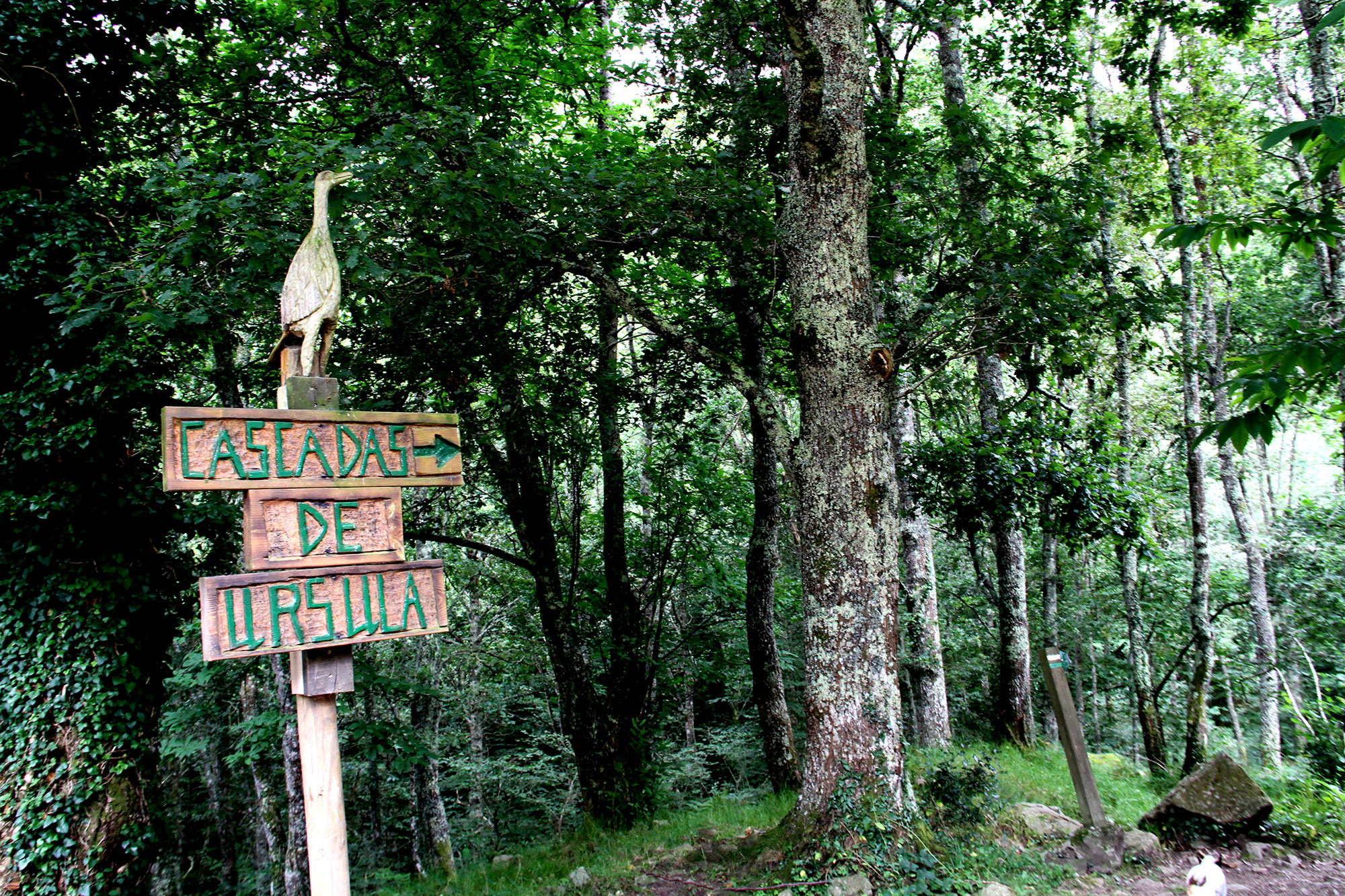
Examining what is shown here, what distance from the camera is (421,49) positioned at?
7.00 meters

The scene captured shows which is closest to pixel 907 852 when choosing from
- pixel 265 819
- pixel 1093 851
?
pixel 1093 851

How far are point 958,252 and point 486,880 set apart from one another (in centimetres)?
729

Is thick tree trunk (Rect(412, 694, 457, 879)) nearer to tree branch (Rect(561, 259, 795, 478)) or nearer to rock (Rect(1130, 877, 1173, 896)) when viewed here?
tree branch (Rect(561, 259, 795, 478))

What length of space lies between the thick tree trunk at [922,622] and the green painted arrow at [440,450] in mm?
6190

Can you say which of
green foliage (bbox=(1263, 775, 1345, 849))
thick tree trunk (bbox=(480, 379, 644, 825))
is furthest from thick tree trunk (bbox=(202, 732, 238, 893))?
green foliage (bbox=(1263, 775, 1345, 849))

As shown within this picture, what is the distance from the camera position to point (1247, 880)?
517cm

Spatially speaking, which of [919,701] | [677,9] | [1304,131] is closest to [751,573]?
[919,701]

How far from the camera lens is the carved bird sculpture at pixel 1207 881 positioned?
335 cm

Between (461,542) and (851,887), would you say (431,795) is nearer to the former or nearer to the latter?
(461,542)

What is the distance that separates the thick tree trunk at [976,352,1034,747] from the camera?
30.0ft

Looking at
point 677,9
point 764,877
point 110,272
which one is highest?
point 677,9

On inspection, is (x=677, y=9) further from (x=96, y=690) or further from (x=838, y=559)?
(x=96, y=690)

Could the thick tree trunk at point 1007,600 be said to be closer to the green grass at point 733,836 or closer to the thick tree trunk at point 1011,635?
the thick tree trunk at point 1011,635

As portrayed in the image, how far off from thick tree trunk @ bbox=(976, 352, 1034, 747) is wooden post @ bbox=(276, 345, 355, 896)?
783cm
